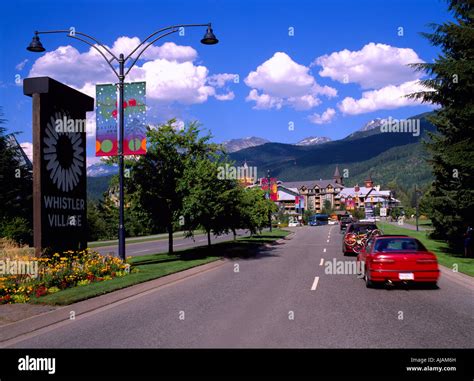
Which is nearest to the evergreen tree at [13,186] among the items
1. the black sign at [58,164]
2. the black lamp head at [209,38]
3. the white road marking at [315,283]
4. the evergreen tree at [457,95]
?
the black sign at [58,164]

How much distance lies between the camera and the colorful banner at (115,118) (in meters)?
17.0

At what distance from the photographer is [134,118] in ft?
55.9

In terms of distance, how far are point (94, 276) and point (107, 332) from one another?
6.68m

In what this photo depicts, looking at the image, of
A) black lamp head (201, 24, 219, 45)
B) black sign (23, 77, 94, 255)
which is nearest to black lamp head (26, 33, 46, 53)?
black sign (23, 77, 94, 255)

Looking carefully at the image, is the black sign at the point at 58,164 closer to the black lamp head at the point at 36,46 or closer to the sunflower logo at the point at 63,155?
the sunflower logo at the point at 63,155

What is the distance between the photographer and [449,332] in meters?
7.65

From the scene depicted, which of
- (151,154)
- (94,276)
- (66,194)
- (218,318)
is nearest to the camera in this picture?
(218,318)

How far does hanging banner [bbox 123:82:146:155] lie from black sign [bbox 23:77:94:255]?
169 cm

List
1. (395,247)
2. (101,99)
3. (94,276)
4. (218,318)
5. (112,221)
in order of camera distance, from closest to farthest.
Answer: (218,318) → (395,247) → (94,276) → (101,99) → (112,221)

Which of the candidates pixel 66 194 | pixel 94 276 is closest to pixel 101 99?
pixel 66 194

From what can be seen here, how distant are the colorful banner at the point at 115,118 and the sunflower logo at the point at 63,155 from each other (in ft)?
2.49

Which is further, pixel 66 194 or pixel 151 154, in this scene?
pixel 151 154

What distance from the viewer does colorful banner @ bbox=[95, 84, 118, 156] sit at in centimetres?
1717

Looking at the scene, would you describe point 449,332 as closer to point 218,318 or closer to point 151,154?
point 218,318
